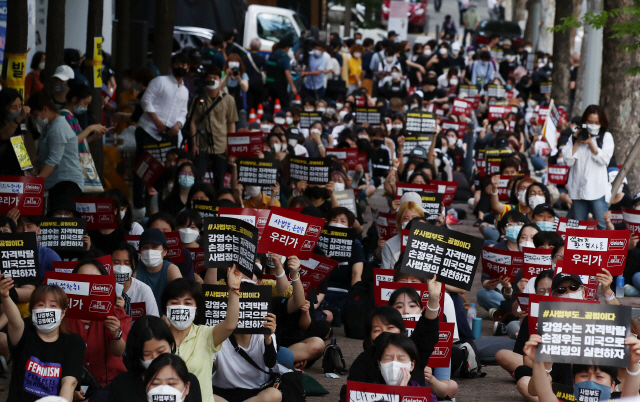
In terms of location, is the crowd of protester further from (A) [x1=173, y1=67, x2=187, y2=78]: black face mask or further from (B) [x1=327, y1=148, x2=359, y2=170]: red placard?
(B) [x1=327, y1=148, x2=359, y2=170]: red placard

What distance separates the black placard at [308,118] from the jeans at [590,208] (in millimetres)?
6443

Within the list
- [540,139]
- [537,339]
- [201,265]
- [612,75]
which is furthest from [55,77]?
[540,139]

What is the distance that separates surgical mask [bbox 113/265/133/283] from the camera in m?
7.57

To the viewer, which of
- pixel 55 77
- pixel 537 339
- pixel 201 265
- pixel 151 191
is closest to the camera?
pixel 537 339

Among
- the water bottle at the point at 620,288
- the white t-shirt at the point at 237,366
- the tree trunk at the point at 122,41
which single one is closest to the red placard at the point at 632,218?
the water bottle at the point at 620,288

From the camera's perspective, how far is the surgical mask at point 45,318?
6098 millimetres

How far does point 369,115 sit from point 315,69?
289 inches

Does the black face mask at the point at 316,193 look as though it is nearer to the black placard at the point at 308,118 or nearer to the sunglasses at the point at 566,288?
the sunglasses at the point at 566,288

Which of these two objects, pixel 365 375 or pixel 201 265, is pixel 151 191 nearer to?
pixel 201 265

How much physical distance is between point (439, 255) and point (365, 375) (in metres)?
1.43

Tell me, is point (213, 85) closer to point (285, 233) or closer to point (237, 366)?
point (285, 233)

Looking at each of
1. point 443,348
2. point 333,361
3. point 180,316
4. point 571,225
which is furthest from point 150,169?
point 443,348

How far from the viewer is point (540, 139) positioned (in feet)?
67.8

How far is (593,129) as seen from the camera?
39.2 feet
